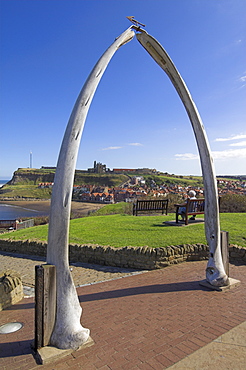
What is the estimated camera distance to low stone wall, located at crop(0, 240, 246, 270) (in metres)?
7.11

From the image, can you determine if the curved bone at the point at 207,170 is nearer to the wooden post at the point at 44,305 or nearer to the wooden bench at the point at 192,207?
the wooden post at the point at 44,305

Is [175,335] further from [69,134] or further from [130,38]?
[130,38]

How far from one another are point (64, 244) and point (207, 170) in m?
3.46

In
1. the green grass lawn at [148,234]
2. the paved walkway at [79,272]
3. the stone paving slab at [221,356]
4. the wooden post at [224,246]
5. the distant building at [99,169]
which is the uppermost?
the distant building at [99,169]

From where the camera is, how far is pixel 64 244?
11.6 ft

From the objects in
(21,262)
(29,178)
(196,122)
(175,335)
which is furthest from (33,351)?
(29,178)

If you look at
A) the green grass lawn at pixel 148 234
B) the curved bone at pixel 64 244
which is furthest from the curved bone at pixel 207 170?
the curved bone at pixel 64 244

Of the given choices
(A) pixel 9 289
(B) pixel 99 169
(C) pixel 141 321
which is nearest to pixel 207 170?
(C) pixel 141 321

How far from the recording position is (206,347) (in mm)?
3355

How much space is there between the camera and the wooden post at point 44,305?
3.36m

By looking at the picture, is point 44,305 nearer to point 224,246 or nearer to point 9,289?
point 9,289

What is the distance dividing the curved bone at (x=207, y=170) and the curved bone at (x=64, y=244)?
110 inches

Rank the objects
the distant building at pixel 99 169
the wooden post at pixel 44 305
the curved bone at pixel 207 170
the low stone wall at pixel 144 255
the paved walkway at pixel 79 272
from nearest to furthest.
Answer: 1. the wooden post at pixel 44 305
2. the curved bone at pixel 207 170
3. the paved walkway at pixel 79 272
4. the low stone wall at pixel 144 255
5. the distant building at pixel 99 169

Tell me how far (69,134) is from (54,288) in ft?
6.85
